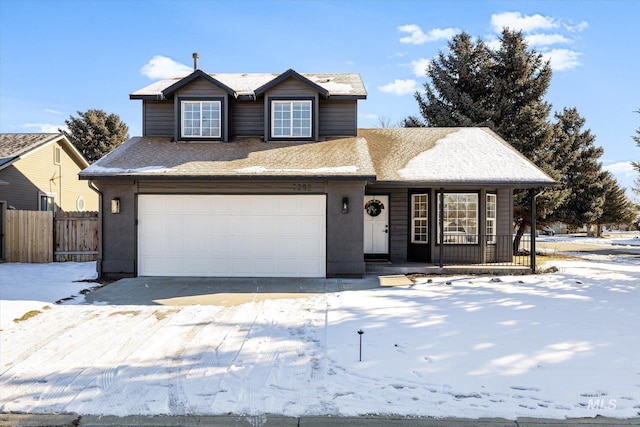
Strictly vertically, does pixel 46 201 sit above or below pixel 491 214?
above

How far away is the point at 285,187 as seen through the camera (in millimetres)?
10250

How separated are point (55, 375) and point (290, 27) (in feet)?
33.7

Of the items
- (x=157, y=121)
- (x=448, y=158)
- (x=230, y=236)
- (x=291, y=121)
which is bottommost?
(x=230, y=236)

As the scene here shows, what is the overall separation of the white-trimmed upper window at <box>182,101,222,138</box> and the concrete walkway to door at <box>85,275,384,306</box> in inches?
185

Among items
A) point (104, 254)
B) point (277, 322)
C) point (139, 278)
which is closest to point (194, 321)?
point (277, 322)

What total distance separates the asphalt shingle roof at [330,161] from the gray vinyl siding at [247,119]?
A: 1.59 feet

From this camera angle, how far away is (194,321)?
6.40m

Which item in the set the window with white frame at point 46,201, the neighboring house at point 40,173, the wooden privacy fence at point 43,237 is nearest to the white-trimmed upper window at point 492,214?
the wooden privacy fence at point 43,237

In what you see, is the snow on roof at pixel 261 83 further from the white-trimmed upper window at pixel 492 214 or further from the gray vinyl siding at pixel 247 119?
the white-trimmed upper window at pixel 492 214

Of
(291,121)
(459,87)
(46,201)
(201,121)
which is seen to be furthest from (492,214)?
(46,201)

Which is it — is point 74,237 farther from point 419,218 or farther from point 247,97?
point 419,218

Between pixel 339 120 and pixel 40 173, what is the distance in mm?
14391

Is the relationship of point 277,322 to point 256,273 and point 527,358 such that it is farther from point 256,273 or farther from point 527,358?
point 256,273

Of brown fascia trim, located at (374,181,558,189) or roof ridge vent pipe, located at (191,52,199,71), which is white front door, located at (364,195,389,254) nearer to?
brown fascia trim, located at (374,181,558,189)
